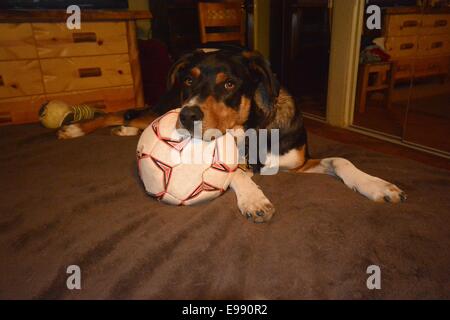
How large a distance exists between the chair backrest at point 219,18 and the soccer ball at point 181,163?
2.89m

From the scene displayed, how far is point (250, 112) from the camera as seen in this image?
85.0 inches

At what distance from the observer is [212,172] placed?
5.72 feet

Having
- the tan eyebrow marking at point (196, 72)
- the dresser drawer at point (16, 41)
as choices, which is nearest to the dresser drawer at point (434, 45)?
the tan eyebrow marking at point (196, 72)

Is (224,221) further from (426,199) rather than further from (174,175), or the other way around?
(426,199)

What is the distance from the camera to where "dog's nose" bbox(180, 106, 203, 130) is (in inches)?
68.4

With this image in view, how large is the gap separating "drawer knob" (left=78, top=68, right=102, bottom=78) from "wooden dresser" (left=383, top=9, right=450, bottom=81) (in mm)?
3363

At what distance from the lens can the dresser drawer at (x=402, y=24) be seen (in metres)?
3.41

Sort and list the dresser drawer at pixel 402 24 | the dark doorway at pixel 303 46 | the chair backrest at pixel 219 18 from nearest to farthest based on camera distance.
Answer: the dresser drawer at pixel 402 24 → the chair backrest at pixel 219 18 → the dark doorway at pixel 303 46

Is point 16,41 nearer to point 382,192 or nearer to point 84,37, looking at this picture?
point 84,37

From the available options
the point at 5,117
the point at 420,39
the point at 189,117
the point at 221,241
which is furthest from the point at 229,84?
the point at 5,117

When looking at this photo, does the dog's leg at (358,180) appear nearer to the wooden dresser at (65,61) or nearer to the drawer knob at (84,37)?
the wooden dresser at (65,61)

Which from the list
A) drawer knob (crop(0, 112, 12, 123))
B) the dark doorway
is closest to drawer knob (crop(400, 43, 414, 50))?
the dark doorway
